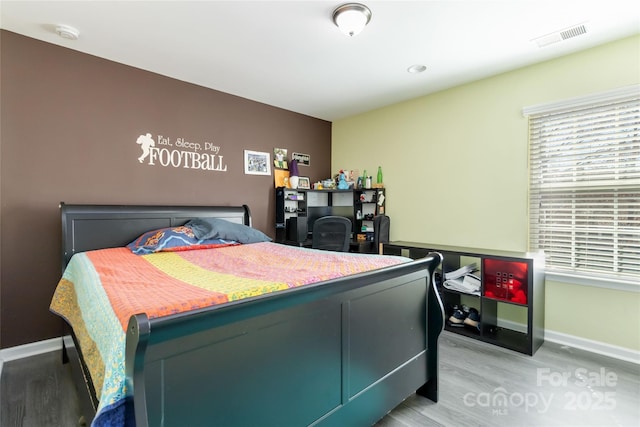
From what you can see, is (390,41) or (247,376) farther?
(390,41)

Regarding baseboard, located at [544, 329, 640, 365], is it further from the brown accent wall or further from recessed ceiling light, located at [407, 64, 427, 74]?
the brown accent wall

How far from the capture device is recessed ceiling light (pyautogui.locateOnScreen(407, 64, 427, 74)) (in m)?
2.96

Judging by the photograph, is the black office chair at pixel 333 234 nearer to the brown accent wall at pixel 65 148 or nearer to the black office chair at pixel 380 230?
the black office chair at pixel 380 230

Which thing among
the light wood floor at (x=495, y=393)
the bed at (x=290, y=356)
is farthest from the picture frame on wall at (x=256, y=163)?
the bed at (x=290, y=356)

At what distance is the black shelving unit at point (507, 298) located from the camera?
8.50 ft

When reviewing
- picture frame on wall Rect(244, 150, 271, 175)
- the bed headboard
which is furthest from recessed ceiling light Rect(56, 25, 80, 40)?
picture frame on wall Rect(244, 150, 271, 175)

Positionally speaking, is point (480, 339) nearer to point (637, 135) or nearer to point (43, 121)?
point (637, 135)

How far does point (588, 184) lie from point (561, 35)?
1204mm

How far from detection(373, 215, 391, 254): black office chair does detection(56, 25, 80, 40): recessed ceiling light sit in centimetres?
330

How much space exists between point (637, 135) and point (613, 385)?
183cm

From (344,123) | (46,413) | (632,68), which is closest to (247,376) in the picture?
(46,413)

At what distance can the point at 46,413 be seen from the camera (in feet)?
6.00

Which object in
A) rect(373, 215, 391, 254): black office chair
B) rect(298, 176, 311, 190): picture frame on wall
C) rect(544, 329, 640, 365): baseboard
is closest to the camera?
rect(544, 329, 640, 365): baseboard

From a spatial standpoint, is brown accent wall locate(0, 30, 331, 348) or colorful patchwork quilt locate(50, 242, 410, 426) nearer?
colorful patchwork quilt locate(50, 242, 410, 426)
